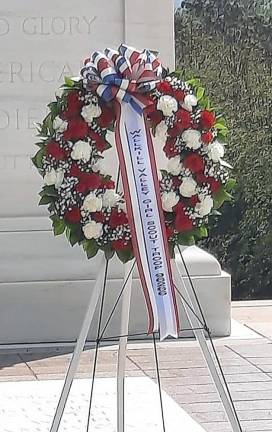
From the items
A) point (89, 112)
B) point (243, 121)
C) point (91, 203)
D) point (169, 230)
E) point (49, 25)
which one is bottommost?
point (243, 121)

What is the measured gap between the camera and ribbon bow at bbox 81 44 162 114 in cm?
430

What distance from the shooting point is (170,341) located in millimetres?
7605

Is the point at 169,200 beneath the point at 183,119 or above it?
beneath

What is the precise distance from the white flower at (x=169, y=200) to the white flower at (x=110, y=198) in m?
0.19

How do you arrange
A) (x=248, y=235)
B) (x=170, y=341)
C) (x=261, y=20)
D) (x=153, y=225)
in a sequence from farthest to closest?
1. (x=261, y=20)
2. (x=248, y=235)
3. (x=170, y=341)
4. (x=153, y=225)

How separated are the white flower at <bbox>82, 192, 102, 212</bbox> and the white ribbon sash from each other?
0.39 feet

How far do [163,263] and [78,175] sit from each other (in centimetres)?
48

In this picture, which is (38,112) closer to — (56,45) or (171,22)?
(56,45)

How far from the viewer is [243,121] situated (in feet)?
47.3

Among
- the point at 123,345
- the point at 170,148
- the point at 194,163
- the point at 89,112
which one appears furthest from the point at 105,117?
the point at 123,345

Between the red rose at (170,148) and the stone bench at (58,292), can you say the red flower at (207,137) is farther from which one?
the stone bench at (58,292)

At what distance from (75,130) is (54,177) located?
20 cm

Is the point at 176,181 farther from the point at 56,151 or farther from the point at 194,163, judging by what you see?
the point at 56,151

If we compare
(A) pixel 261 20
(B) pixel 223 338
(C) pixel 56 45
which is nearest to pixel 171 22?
(C) pixel 56 45
